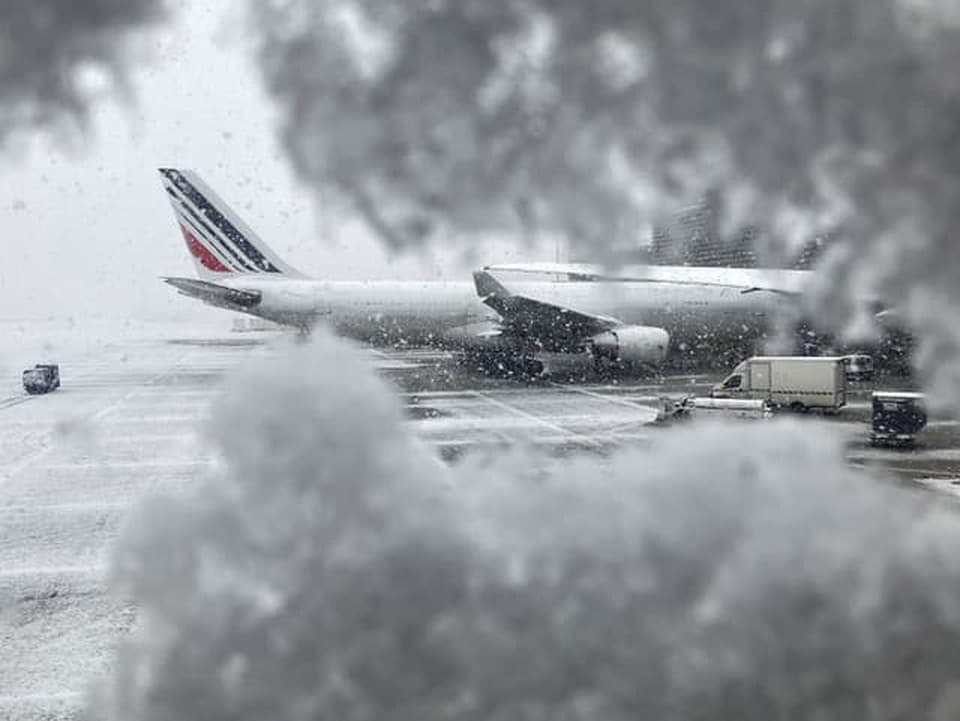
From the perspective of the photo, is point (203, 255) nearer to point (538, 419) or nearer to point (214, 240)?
point (214, 240)

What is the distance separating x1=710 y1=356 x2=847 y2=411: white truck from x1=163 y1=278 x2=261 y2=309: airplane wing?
637 inches

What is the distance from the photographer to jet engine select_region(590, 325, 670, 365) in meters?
30.1

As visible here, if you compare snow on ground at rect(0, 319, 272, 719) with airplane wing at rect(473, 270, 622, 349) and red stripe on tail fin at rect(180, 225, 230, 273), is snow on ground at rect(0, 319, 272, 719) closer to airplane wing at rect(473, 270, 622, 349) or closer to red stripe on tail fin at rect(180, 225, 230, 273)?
red stripe on tail fin at rect(180, 225, 230, 273)

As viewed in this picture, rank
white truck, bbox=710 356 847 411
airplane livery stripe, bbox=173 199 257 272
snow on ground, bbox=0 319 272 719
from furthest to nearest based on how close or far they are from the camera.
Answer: airplane livery stripe, bbox=173 199 257 272
white truck, bbox=710 356 847 411
snow on ground, bbox=0 319 272 719

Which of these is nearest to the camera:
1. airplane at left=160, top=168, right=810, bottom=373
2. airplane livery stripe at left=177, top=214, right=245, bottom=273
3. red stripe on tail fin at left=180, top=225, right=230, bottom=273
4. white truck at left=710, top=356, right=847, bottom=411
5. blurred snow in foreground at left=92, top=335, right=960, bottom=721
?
blurred snow in foreground at left=92, top=335, right=960, bottom=721

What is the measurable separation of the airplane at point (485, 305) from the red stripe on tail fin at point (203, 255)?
1.5 inches

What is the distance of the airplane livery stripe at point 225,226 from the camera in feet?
85.8

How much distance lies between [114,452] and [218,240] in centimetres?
1252

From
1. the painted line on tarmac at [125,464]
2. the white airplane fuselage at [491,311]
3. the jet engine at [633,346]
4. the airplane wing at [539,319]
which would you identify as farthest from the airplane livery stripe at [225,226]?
the jet engine at [633,346]

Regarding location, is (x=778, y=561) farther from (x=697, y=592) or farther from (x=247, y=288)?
(x=247, y=288)

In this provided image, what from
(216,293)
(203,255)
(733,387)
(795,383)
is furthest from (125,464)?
(795,383)

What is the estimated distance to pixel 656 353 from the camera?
30203 mm

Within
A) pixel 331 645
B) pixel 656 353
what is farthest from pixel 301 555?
pixel 656 353

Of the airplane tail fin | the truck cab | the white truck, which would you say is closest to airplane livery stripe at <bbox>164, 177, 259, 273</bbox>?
the airplane tail fin
